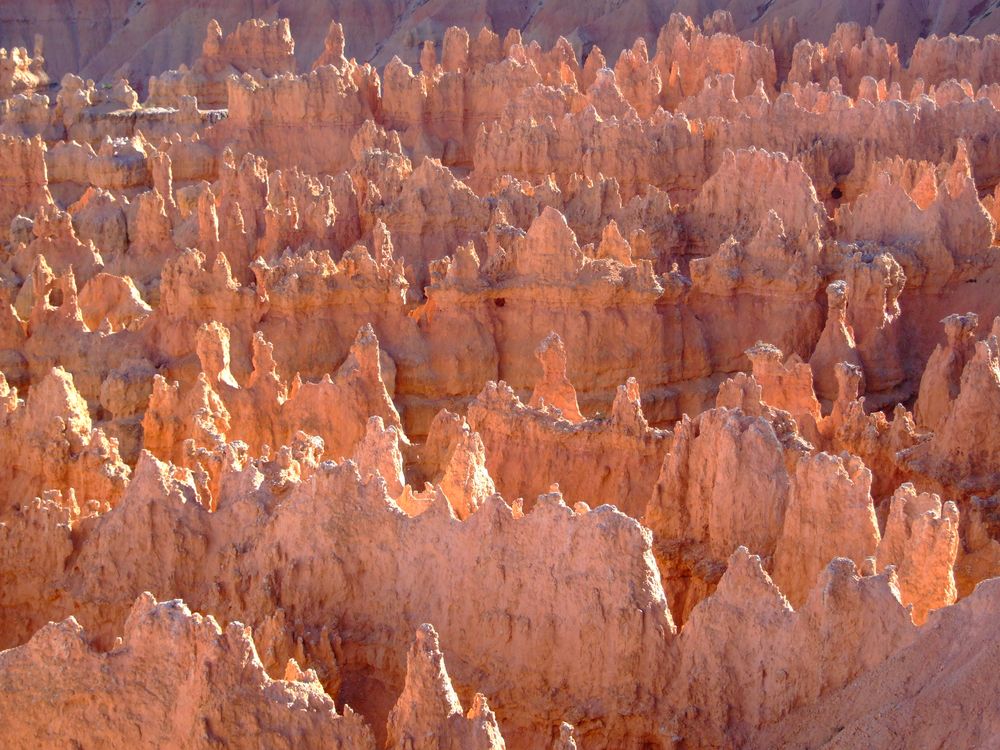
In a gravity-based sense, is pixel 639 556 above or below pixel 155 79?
below

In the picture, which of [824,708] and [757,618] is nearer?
[824,708]

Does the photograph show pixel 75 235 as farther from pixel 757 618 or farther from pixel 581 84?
pixel 757 618

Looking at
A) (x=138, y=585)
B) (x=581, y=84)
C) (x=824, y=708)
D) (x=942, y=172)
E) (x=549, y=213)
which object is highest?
(x=581, y=84)

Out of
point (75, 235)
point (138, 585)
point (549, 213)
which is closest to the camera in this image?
point (138, 585)

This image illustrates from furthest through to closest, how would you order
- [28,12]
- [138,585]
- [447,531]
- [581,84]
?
[28,12]
[581,84]
[138,585]
[447,531]

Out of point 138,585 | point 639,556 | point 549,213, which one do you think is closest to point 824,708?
point 639,556

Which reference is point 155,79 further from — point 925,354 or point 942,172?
point 925,354
